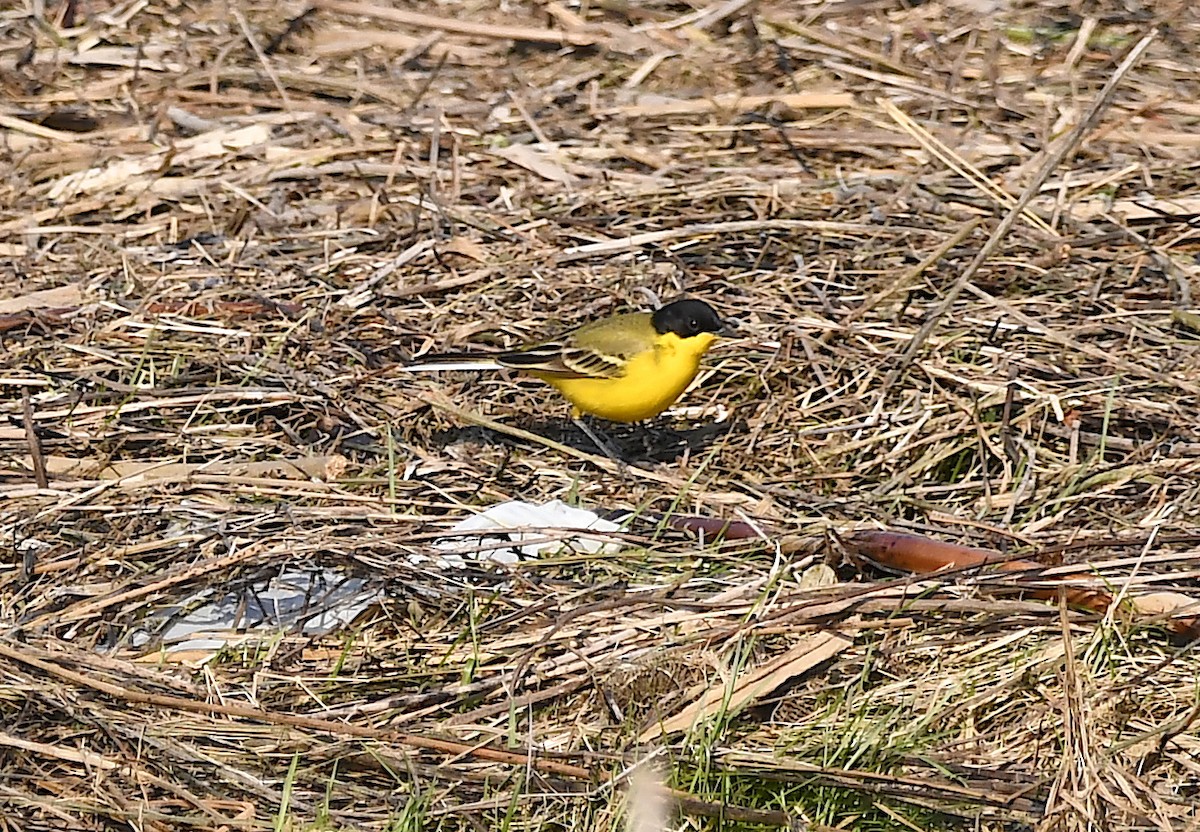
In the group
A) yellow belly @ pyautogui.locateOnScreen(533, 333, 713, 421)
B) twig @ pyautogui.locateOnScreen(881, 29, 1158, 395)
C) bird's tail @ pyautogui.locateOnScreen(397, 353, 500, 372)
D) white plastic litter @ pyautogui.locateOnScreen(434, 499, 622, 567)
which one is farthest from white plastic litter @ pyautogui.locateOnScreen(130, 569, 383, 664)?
twig @ pyautogui.locateOnScreen(881, 29, 1158, 395)

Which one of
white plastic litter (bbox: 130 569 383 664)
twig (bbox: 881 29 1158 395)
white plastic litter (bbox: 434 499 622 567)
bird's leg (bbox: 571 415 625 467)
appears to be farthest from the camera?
bird's leg (bbox: 571 415 625 467)

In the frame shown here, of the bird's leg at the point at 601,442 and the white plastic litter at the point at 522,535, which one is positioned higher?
the white plastic litter at the point at 522,535

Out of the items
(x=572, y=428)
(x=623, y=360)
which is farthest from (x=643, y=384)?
(x=572, y=428)

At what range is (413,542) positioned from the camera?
15.6ft

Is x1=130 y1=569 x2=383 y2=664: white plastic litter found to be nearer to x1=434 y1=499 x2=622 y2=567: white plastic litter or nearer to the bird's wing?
x1=434 y1=499 x2=622 y2=567: white plastic litter

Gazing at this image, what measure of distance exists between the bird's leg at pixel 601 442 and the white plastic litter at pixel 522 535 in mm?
623

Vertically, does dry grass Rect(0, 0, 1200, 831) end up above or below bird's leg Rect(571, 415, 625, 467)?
above

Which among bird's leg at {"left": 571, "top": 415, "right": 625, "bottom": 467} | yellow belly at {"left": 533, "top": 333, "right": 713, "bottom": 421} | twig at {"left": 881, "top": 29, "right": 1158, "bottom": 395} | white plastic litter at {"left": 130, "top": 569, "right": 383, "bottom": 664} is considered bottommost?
bird's leg at {"left": 571, "top": 415, "right": 625, "bottom": 467}

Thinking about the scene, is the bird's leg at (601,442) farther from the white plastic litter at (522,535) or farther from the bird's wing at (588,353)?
the white plastic litter at (522,535)

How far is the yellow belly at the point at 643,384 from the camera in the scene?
567 cm

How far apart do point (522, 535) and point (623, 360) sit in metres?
1.06

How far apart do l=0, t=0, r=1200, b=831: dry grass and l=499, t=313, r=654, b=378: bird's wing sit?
11.0 inches

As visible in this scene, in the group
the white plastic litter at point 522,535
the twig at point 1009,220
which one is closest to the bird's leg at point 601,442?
the white plastic litter at point 522,535

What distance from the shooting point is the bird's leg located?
5.66 metres
